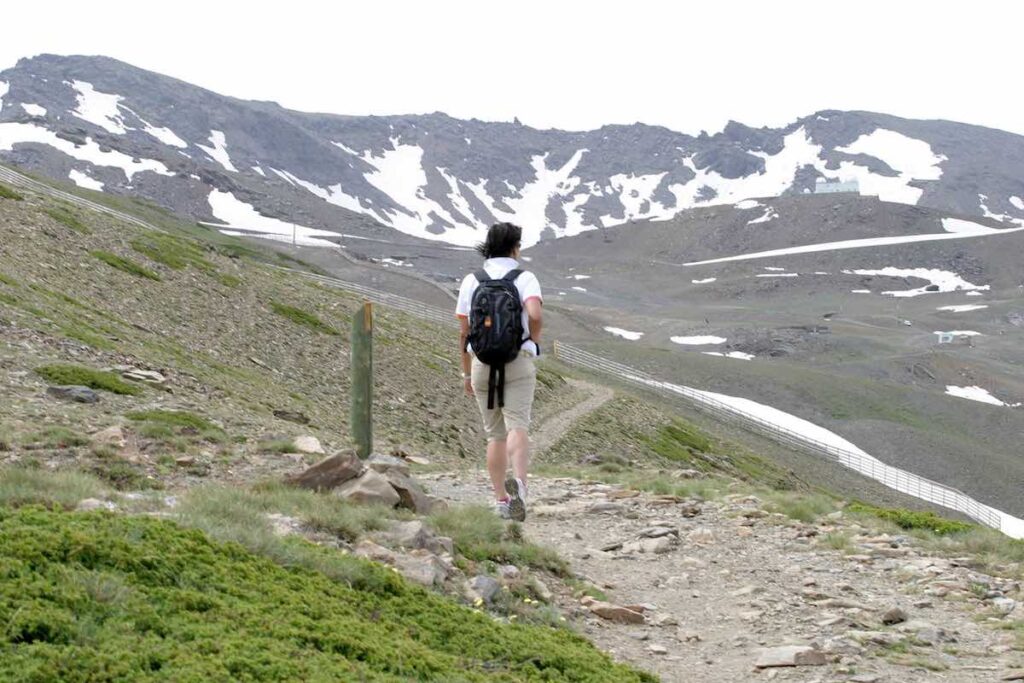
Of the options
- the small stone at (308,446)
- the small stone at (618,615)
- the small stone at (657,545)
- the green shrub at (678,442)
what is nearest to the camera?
the small stone at (618,615)

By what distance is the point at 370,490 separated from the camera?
9.97 meters

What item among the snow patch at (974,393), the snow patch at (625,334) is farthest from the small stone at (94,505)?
the snow patch at (625,334)

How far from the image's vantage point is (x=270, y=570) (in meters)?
6.36

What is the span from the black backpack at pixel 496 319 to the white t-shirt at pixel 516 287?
63mm

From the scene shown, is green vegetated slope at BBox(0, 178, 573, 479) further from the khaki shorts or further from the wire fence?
the wire fence

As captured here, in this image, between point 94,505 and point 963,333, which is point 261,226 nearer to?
point 963,333

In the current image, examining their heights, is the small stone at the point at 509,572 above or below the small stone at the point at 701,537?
above

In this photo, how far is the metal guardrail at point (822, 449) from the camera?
50.9 m

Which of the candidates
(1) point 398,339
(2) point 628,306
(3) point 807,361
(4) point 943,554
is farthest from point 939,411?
(2) point 628,306

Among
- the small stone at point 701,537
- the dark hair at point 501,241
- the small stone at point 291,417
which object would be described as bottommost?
the small stone at point 291,417

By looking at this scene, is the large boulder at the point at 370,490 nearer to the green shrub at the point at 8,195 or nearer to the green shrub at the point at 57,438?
the green shrub at the point at 57,438

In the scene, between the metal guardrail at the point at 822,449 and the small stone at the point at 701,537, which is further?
the metal guardrail at the point at 822,449

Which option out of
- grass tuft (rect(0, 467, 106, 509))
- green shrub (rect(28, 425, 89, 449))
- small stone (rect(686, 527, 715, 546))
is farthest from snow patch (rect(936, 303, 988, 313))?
grass tuft (rect(0, 467, 106, 509))

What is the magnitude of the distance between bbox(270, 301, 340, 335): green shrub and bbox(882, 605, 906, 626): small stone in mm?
30833
